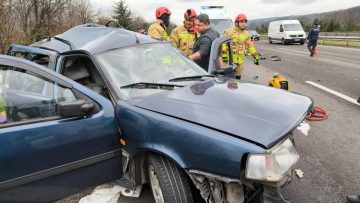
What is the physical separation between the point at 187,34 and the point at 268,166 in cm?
440

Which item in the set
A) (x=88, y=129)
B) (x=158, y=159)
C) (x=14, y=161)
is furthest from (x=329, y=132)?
(x=14, y=161)

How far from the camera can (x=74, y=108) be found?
2.48 m

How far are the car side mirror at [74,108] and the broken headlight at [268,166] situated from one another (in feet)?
4.20

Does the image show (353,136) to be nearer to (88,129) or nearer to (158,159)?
(158,159)

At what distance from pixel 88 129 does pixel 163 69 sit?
43.9 inches

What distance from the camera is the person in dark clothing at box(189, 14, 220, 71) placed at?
5082 millimetres

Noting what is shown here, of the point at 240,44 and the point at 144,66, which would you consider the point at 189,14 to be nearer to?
the point at 240,44

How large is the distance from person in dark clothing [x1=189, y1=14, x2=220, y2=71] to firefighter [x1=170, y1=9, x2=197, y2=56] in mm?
687

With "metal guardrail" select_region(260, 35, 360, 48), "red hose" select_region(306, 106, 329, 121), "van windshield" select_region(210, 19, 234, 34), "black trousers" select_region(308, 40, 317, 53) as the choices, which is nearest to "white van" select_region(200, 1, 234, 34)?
"van windshield" select_region(210, 19, 234, 34)

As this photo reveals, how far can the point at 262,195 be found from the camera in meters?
2.23

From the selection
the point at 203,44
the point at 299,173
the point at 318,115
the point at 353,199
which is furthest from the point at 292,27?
the point at 353,199

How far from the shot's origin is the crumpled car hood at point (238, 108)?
2.24 meters

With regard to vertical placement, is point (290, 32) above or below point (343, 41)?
above

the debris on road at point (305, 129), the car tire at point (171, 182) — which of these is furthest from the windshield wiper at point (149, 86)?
the debris on road at point (305, 129)
